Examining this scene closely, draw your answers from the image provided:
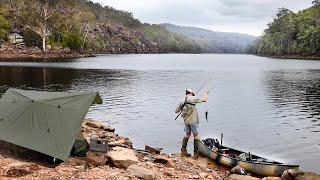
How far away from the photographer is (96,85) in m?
61.8

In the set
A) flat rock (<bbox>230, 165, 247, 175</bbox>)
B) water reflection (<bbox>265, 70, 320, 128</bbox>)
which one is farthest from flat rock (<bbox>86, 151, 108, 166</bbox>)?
water reflection (<bbox>265, 70, 320, 128</bbox>)

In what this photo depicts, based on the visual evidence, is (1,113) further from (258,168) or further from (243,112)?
(243,112)

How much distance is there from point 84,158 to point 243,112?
83.6ft

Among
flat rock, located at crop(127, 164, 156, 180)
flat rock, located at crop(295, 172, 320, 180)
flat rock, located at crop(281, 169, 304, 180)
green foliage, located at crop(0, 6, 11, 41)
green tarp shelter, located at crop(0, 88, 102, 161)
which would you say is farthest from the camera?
green foliage, located at crop(0, 6, 11, 41)

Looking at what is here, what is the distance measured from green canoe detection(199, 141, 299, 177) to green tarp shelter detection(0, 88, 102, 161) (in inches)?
279

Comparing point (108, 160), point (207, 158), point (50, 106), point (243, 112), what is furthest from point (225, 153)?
point (243, 112)

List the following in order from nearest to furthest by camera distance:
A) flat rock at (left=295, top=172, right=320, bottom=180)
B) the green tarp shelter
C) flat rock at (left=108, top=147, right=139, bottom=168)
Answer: flat rock at (left=108, top=147, right=139, bottom=168)
the green tarp shelter
flat rock at (left=295, top=172, right=320, bottom=180)

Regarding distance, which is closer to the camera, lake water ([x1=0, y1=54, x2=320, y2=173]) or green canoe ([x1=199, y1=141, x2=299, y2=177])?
green canoe ([x1=199, y1=141, x2=299, y2=177])

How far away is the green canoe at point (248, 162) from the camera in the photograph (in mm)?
20062

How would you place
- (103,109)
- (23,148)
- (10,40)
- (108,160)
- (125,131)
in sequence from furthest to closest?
(10,40)
(103,109)
(125,131)
(23,148)
(108,160)

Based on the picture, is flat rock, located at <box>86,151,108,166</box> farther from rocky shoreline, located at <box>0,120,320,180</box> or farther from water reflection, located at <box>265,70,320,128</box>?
water reflection, located at <box>265,70,320,128</box>

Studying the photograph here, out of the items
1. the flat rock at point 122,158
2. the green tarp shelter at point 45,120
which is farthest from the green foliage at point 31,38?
the flat rock at point 122,158

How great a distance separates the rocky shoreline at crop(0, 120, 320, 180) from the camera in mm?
15922

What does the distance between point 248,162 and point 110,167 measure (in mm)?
7037
